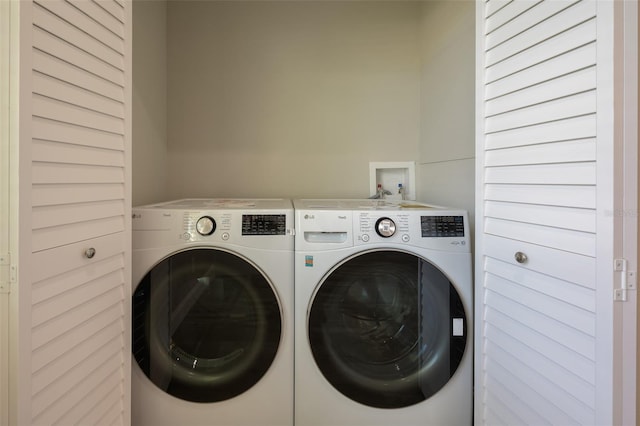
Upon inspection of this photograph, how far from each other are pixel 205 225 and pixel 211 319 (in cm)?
35

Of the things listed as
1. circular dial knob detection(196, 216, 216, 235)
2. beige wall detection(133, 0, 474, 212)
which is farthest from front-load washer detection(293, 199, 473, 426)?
beige wall detection(133, 0, 474, 212)

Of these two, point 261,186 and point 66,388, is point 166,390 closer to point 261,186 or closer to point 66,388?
point 66,388

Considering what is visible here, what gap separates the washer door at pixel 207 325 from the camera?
3.94 feet

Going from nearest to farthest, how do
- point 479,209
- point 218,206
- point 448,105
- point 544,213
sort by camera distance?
point 544,213 → point 479,209 → point 218,206 → point 448,105

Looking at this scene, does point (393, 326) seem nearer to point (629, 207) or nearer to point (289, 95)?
point (629, 207)

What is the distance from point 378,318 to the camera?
124cm

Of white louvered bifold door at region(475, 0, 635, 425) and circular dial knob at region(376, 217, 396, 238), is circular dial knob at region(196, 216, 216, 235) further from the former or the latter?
white louvered bifold door at region(475, 0, 635, 425)

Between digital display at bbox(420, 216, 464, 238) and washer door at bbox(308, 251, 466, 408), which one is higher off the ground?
digital display at bbox(420, 216, 464, 238)

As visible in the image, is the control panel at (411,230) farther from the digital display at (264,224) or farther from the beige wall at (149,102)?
the beige wall at (149,102)

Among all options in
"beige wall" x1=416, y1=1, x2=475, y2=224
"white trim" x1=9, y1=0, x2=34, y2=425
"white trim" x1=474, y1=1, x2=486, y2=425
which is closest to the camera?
"white trim" x1=9, y1=0, x2=34, y2=425

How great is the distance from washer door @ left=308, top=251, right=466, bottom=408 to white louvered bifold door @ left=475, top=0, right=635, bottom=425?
15 cm

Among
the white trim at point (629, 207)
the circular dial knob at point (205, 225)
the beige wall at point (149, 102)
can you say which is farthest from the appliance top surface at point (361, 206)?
the beige wall at point (149, 102)

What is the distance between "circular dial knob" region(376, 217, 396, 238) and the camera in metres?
1.23

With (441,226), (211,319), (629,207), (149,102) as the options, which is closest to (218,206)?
(211,319)
